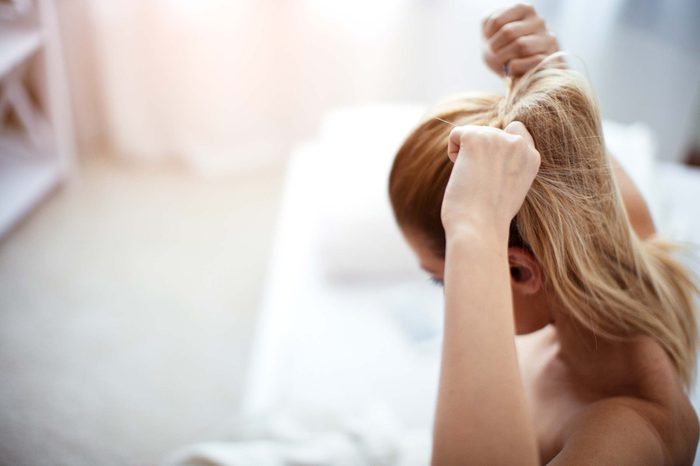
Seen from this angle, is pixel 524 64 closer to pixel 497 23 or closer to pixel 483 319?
pixel 497 23

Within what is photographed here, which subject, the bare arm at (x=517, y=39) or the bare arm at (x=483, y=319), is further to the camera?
the bare arm at (x=517, y=39)

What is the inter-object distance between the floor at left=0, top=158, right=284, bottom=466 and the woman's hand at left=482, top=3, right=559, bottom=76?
1122 millimetres

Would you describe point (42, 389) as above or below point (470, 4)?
below

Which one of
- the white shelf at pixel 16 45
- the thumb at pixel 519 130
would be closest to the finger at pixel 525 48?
the thumb at pixel 519 130

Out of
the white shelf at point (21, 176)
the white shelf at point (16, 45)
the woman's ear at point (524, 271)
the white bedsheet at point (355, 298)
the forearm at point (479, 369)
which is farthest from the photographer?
the white shelf at point (21, 176)

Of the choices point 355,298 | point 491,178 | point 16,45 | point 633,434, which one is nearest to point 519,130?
point 491,178

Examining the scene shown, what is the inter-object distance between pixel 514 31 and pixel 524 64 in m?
0.05

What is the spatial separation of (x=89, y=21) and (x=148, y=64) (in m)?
0.28

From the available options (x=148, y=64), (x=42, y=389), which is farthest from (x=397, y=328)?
(x=148, y=64)

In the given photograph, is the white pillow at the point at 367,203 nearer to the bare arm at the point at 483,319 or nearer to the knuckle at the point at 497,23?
the knuckle at the point at 497,23

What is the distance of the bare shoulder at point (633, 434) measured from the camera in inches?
29.7

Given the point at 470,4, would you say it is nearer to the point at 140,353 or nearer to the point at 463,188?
the point at 140,353

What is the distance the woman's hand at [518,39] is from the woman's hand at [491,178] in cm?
21

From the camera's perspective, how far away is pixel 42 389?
1656 millimetres
